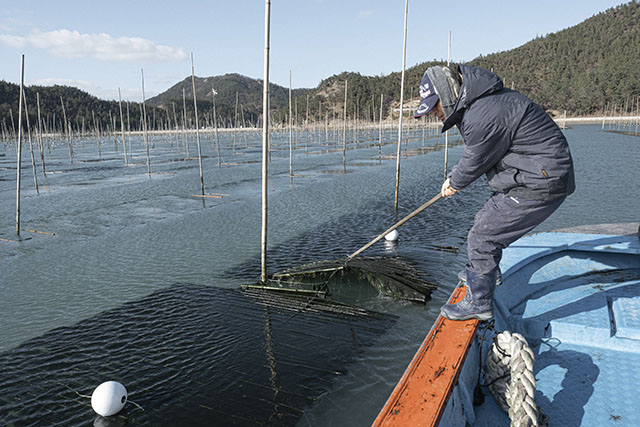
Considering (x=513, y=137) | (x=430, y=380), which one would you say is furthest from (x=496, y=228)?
(x=430, y=380)

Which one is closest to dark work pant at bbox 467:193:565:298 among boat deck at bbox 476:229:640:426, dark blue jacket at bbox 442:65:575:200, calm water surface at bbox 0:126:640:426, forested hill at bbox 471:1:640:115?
dark blue jacket at bbox 442:65:575:200

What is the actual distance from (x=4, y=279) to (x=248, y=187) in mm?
17158

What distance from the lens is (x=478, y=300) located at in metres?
3.72

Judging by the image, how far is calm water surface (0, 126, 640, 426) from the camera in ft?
20.3

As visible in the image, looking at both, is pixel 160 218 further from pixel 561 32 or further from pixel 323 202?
pixel 561 32

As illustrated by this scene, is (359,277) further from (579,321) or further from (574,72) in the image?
(574,72)

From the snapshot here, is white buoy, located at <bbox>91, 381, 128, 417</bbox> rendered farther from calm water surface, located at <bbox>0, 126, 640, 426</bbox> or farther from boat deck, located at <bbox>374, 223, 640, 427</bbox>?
boat deck, located at <bbox>374, 223, 640, 427</bbox>

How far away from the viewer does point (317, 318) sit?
27.1 ft

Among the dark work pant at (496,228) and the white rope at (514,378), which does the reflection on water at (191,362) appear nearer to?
the white rope at (514,378)

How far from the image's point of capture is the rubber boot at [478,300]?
371 centimetres

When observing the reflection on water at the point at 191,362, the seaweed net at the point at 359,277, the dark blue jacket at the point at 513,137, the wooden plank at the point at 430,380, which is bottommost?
the reflection on water at the point at 191,362

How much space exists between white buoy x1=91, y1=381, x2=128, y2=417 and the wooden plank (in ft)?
A: 15.1

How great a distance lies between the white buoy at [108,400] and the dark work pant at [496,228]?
200 inches

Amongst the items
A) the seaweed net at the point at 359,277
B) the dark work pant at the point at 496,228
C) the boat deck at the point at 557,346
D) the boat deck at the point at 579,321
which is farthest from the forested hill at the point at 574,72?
the dark work pant at the point at 496,228
